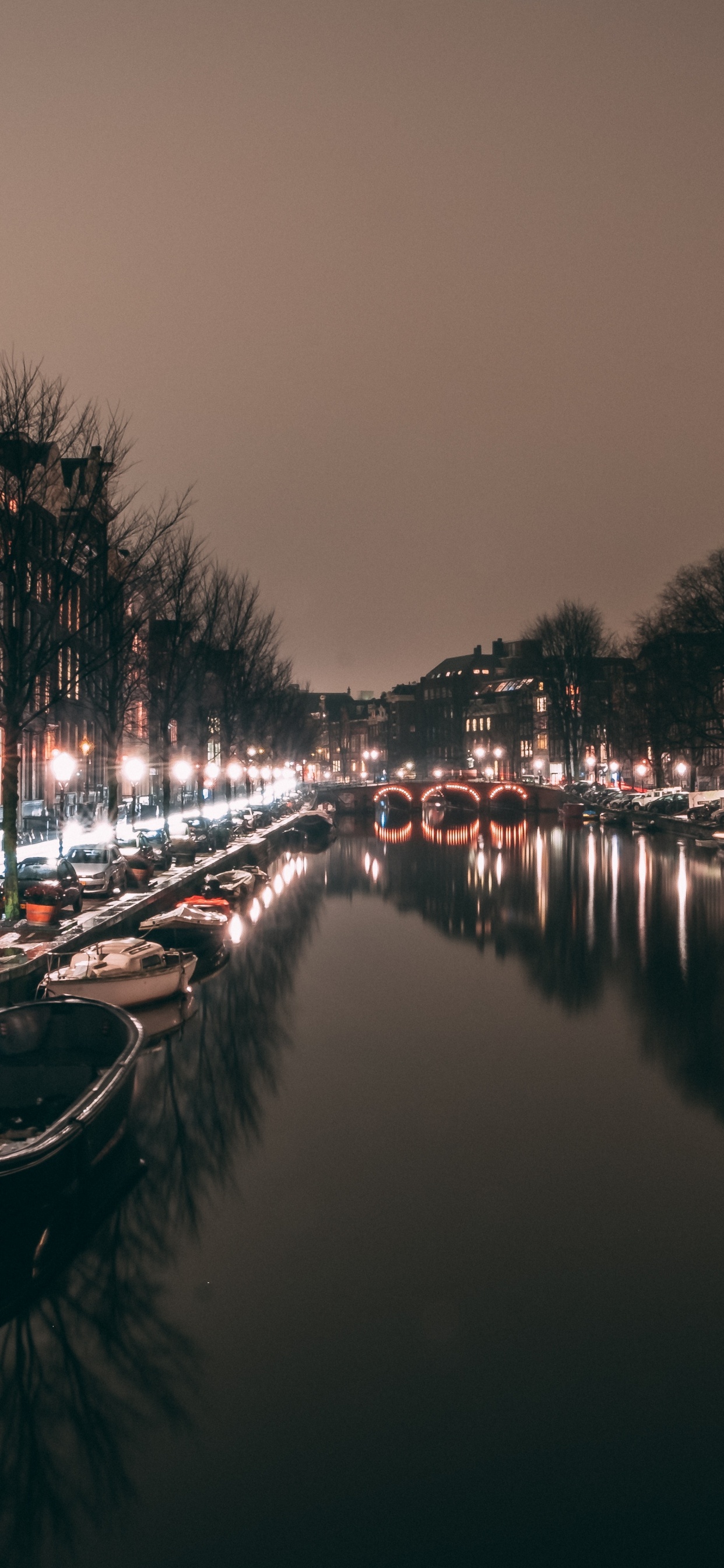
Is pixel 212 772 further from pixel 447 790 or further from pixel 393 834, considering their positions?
pixel 447 790

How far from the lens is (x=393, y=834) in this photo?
322ft

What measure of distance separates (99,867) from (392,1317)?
90.8 ft

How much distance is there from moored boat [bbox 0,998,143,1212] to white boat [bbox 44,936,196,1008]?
3.99 metres

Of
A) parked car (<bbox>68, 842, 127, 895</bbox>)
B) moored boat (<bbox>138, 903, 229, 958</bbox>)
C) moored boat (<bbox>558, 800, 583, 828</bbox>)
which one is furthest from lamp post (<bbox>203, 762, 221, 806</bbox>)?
moored boat (<bbox>138, 903, 229, 958</bbox>)

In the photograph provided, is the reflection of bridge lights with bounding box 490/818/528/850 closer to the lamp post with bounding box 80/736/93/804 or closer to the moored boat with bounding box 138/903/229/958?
the lamp post with bounding box 80/736/93/804

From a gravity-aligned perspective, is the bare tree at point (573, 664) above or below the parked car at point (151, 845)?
above

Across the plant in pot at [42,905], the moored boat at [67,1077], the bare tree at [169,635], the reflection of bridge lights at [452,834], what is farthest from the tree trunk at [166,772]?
the moored boat at [67,1077]

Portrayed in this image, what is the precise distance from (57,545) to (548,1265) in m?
23.7

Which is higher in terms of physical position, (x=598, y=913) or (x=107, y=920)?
(x=107, y=920)

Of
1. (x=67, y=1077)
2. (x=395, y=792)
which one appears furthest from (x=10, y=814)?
(x=395, y=792)

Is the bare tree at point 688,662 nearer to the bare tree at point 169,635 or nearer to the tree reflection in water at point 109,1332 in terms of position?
the bare tree at point 169,635

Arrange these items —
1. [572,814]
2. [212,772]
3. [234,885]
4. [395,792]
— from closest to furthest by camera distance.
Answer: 1. [234,885]
2. [212,772]
3. [572,814]
4. [395,792]

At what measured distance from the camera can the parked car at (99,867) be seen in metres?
36.4

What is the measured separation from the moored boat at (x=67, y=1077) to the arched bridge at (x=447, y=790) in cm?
9558
